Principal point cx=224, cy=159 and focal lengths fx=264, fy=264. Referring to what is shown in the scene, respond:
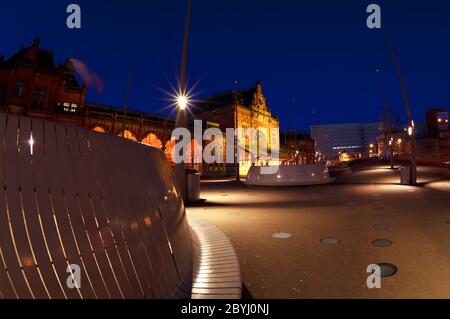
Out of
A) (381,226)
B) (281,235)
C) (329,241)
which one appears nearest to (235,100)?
(381,226)

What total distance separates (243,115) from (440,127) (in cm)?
6804

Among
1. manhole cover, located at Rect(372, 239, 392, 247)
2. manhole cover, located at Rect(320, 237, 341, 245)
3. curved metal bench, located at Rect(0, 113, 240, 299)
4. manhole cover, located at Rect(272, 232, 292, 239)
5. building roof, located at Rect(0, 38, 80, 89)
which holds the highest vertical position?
building roof, located at Rect(0, 38, 80, 89)

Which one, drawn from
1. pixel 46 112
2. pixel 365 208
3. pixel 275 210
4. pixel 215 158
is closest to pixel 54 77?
pixel 46 112

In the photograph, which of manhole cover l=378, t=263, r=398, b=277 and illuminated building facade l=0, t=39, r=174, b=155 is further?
illuminated building facade l=0, t=39, r=174, b=155

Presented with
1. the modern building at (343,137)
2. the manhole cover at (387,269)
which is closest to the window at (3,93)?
the manhole cover at (387,269)

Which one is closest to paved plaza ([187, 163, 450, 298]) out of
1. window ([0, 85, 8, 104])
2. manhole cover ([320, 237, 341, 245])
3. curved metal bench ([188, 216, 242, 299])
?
manhole cover ([320, 237, 341, 245])

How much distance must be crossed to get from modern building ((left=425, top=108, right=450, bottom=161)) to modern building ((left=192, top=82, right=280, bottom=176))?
54044 millimetres

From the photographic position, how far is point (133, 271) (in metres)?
2.29

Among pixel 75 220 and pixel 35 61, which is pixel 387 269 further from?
pixel 35 61

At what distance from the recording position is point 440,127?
8206 cm

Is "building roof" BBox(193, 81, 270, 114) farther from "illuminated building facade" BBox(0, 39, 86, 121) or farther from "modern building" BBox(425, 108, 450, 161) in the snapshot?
"modern building" BBox(425, 108, 450, 161)

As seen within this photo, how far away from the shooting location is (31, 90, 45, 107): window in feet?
97.1

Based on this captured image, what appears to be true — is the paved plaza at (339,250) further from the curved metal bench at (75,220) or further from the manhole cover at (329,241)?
the curved metal bench at (75,220)
